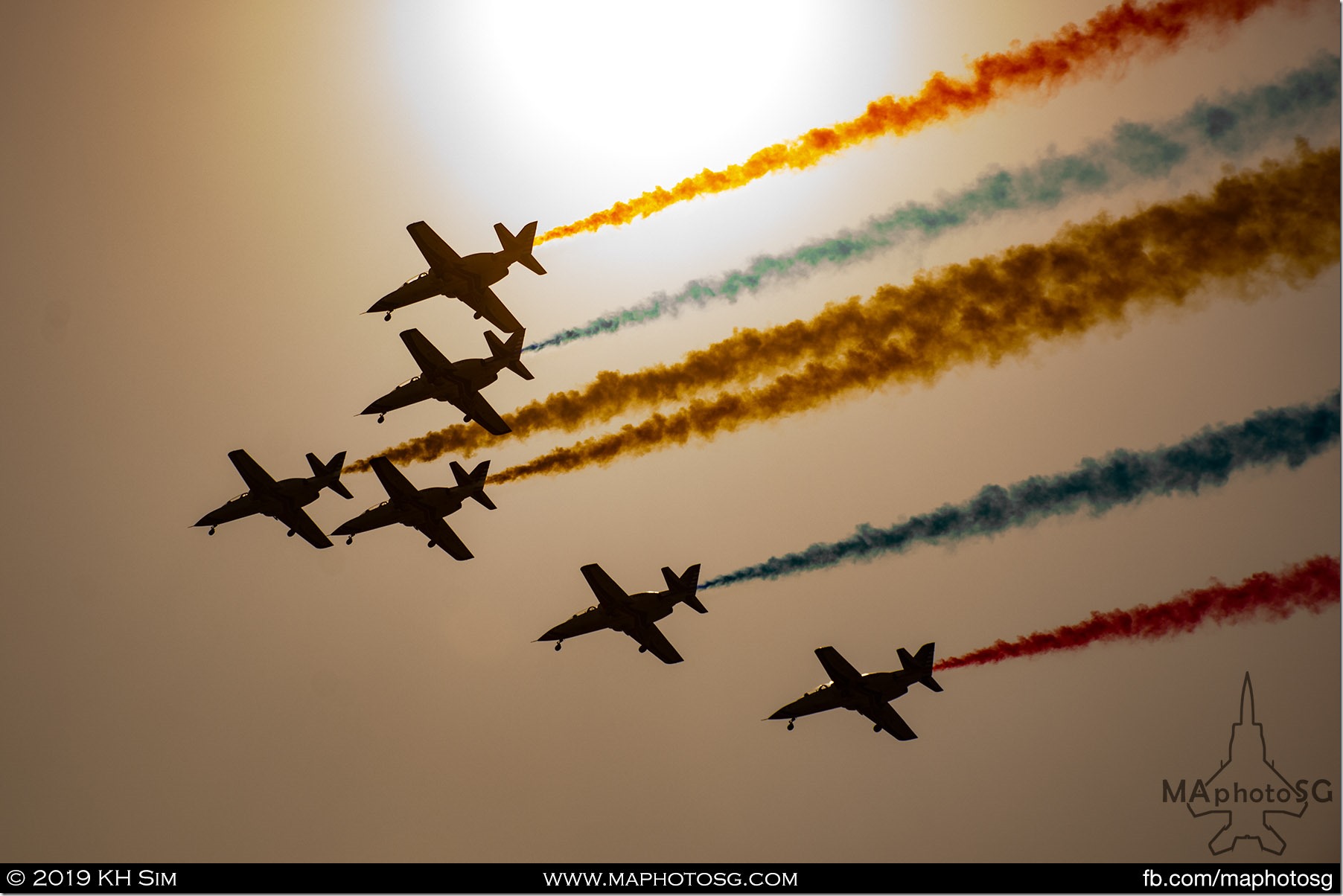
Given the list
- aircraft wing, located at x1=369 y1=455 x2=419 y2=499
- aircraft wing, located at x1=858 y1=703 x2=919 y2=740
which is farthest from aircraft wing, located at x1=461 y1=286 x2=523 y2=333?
aircraft wing, located at x1=858 y1=703 x2=919 y2=740

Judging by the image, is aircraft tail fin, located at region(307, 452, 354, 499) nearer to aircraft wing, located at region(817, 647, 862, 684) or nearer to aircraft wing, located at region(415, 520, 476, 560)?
aircraft wing, located at region(415, 520, 476, 560)

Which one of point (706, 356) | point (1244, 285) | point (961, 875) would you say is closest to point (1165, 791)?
point (961, 875)

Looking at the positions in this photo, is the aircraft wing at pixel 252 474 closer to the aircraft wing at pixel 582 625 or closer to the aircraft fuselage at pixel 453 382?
the aircraft fuselage at pixel 453 382

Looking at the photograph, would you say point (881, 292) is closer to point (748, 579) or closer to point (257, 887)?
point (748, 579)

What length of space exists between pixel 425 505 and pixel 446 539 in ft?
5.03

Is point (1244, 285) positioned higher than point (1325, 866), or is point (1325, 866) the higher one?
point (1244, 285)

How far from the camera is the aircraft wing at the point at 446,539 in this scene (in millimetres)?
38156

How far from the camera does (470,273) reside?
3522 cm

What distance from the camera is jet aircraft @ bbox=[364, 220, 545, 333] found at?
3441cm

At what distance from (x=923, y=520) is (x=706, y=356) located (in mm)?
7344

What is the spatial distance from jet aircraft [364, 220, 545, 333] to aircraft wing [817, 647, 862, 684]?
489 inches

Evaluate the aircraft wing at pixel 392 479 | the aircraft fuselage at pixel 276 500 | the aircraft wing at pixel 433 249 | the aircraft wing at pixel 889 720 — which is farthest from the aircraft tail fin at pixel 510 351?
the aircraft wing at pixel 889 720

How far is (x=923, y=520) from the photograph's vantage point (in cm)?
3183

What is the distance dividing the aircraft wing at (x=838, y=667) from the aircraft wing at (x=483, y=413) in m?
11.0
